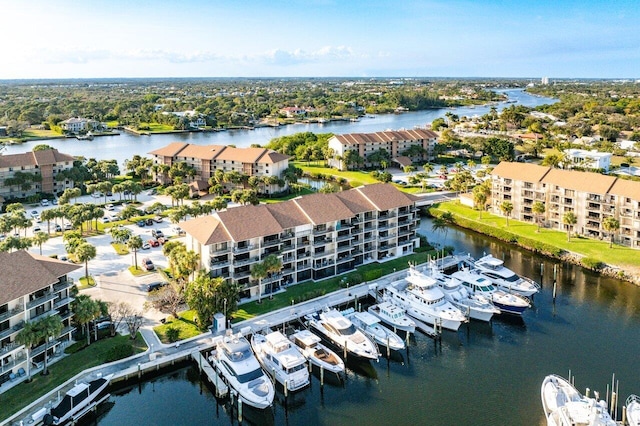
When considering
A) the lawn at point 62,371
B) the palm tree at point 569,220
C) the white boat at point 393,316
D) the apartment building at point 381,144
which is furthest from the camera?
the apartment building at point 381,144

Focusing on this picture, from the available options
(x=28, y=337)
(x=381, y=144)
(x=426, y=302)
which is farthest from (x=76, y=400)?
(x=381, y=144)

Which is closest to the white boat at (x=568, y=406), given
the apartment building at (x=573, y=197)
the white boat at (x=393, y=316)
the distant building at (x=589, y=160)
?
the white boat at (x=393, y=316)

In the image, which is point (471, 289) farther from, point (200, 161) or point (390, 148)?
point (390, 148)

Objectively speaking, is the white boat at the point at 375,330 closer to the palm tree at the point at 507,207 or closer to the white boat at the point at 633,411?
the white boat at the point at 633,411

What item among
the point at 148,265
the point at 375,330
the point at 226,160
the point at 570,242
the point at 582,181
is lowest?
the point at 375,330

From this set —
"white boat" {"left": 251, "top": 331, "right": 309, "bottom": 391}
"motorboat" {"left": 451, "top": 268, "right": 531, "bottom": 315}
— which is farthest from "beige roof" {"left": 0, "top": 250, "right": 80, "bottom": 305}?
"motorboat" {"left": 451, "top": 268, "right": 531, "bottom": 315}

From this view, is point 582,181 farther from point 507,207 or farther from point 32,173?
point 32,173

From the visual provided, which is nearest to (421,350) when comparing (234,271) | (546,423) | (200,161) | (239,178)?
(546,423)
